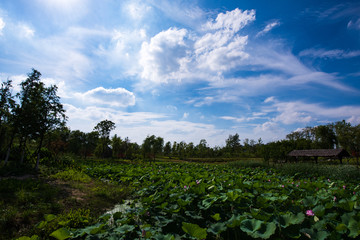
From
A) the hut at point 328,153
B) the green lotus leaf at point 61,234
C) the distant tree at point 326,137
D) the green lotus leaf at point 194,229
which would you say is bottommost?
the green lotus leaf at point 61,234

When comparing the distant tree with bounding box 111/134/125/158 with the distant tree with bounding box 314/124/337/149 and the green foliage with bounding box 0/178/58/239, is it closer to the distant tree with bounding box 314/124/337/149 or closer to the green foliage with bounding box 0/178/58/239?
the green foliage with bounding box 0/178/58/239

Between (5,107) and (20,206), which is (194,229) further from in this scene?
(5,107)

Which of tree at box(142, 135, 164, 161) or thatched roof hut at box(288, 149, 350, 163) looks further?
tree at box(142, 135, 164, 161)

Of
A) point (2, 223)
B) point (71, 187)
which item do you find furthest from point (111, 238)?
point (71, 187)

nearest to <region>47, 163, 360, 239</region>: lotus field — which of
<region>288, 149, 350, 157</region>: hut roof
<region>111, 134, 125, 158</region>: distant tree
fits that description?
<region>288, 149, 350, 157</region>: hut roof

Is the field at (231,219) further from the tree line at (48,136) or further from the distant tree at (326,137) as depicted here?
the distant tree at (326,137)

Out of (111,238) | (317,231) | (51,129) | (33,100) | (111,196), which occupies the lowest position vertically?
(111,196)

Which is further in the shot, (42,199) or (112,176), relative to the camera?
(112,176)

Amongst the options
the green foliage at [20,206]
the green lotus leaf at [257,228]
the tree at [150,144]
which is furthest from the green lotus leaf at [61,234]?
the tree at [150,144]

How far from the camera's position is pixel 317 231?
252 centimetres

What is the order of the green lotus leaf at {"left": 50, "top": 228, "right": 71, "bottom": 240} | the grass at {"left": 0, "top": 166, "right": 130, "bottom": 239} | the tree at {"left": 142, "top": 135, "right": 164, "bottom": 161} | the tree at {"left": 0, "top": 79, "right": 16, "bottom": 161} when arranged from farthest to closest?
the tree at {"left": 142, "top": 135, "right": 164, "bottom": 161} < the tree at {"left": 0, "top": 79, "right": 16, "bottom": 161} < the grass at {"left": 0, "top": 166, "right": 130, "bottom": 239} < the green lotus leaf at {"left": 50, "top": 228, "right": 71, "bottom": 240}

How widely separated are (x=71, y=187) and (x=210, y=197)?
7.47 metres

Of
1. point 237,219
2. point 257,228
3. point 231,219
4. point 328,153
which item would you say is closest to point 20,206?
Result: point 231,219

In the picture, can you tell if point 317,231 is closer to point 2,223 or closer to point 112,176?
point 2,223
